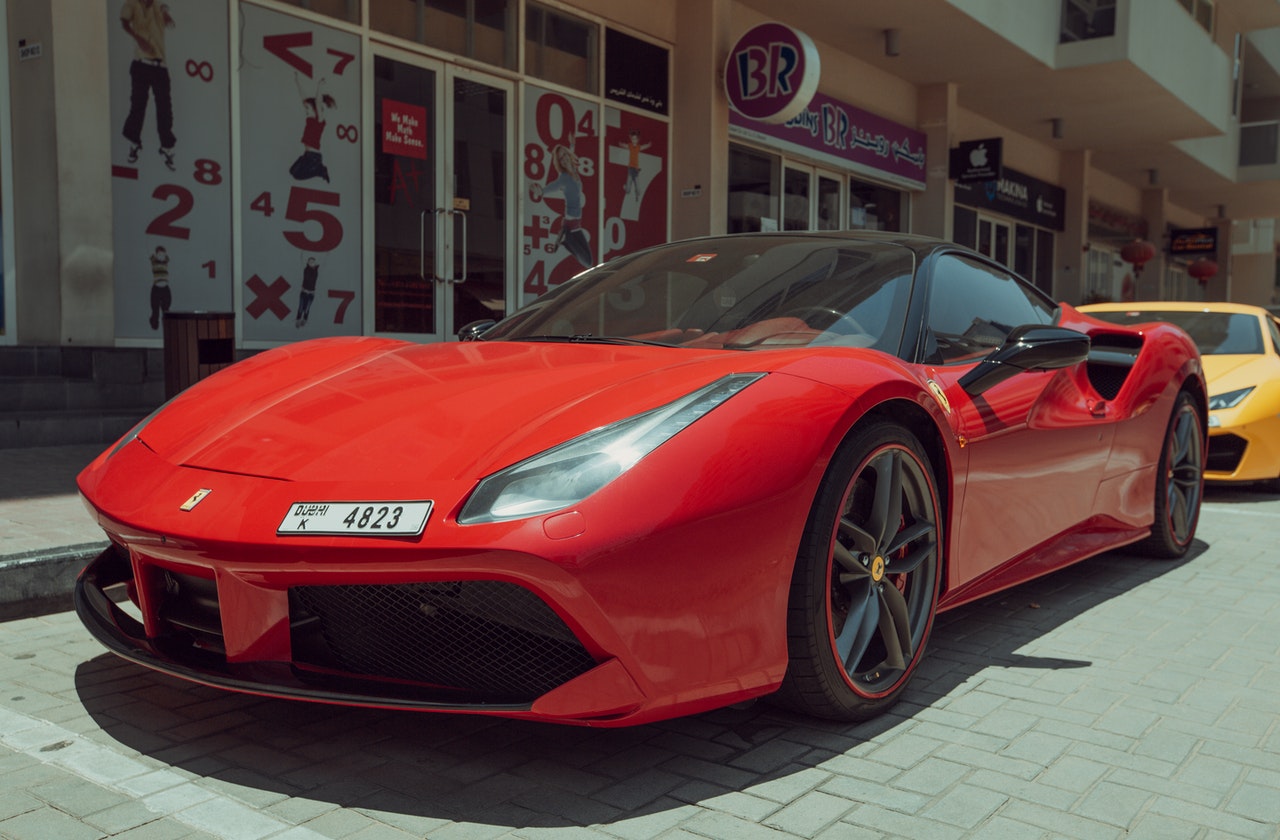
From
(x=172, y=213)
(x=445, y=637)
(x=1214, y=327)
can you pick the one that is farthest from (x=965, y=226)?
(x=445, y=637)

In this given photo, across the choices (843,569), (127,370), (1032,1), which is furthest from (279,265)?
(1032,1)

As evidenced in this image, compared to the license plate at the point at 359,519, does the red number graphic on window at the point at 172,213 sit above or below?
above

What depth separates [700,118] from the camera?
463 inches

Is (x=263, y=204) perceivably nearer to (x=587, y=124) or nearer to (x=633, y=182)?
(x=587, y=124)

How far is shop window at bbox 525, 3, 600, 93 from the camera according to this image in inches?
414

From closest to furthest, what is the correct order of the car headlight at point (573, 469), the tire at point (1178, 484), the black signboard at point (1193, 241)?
the car headlight at point (573, 469) < the tire at point (1178, 484) < the black signboard at point (1193, 241)

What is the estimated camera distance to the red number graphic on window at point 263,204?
8.22 metres

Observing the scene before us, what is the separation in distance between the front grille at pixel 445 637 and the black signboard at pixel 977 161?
15415 millimetres

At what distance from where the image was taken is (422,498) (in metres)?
2.18

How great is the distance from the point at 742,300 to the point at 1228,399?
4826mm

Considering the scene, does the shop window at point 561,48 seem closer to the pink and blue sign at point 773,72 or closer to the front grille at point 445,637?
the pink and blue sign at point 773,72

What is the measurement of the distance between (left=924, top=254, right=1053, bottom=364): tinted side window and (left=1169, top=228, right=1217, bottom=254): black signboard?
92.6ft

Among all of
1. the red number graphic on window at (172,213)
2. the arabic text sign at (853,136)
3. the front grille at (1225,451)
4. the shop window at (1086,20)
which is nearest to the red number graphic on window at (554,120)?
the arabic text sign at (853,136)

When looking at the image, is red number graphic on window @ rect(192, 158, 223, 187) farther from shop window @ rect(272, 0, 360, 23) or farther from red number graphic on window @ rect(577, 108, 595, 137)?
red number graphic on window @ rect(577, 108, 595, 137)
